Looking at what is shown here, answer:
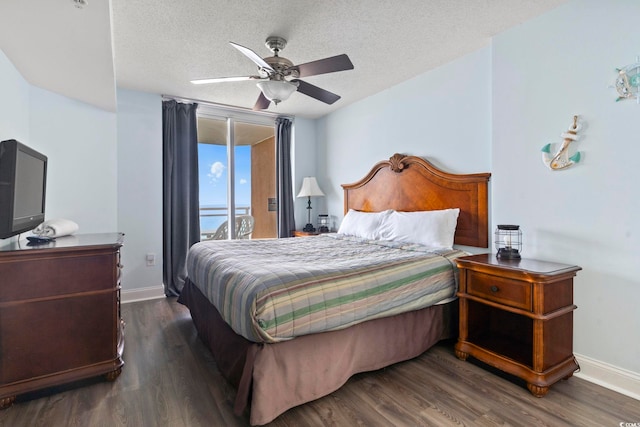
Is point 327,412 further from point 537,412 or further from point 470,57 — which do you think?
point 470,57

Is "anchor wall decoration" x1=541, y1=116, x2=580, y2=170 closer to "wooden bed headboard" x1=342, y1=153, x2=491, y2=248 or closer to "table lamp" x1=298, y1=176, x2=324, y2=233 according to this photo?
"wooden bed headboard" x1=342, y1=153, x2=491, y2=248

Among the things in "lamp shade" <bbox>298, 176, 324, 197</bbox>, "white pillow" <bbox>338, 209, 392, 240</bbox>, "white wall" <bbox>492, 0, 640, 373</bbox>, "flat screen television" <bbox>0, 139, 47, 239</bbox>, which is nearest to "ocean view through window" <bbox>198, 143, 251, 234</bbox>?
"lamp shade" <bbox>298, 176, 324, 197</bbox>

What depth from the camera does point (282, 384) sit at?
1.67 meters

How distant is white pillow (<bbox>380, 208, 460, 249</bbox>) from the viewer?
2.92m

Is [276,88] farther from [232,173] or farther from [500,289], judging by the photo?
[232,173]

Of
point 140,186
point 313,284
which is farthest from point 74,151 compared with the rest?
point 313,284

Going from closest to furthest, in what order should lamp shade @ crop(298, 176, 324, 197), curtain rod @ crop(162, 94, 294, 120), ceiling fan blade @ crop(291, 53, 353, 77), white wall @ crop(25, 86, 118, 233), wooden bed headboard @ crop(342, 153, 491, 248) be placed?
ceiling fan blade @ crop(291, 53, 353, 77) < wooden bed headboard @ crop(342, 153, 491, 248) < white wall @ crop(25, 86, 118, 233) < curtain rod @ crop(162, 94, 294, 120) < lamp shade @ crop(298, 176, 324, 197)

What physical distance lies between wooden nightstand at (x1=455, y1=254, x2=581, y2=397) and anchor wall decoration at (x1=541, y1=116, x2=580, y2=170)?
696 mm

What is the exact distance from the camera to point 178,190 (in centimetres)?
420

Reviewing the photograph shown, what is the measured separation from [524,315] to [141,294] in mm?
3979

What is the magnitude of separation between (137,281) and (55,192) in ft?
4.40

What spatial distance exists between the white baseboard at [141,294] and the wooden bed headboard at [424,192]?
2761 millimetres

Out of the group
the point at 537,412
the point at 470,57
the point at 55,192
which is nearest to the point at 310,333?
the point at 537,412

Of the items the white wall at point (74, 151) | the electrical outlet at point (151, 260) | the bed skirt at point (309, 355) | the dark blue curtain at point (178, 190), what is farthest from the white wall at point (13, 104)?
the bed skirt at point (309, 355)
